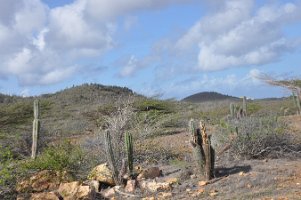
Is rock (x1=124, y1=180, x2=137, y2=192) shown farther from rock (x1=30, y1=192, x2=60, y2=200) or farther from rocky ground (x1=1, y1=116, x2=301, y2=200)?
rock (x1=30, y1=192, x2=60, y2=200)

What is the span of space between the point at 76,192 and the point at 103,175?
1.10 metres

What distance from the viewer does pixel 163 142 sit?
1784 centimetres

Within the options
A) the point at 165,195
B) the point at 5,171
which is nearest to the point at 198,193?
the point at 165,195

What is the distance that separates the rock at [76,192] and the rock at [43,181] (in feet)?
2.48

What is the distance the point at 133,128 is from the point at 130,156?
2682 millimetres

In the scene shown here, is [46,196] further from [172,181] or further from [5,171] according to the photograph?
[172,181]

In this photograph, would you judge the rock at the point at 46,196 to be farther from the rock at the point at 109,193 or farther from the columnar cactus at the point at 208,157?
the columnar cactus at the point at 208,157

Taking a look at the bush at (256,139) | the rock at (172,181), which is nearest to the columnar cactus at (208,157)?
the rock at (172,181)

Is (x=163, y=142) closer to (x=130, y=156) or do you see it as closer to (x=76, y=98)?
(x=130, y=156)

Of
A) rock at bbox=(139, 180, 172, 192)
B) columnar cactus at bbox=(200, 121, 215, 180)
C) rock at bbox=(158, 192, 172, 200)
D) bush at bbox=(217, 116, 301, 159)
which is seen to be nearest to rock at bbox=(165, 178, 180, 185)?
rock at bbox=(139, 180, 172, 192)

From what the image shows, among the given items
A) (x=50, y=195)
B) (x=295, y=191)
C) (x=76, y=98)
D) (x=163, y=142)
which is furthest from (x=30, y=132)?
(x=76, y=98)

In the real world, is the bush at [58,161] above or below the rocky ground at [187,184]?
above

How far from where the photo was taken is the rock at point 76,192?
35.7 feet

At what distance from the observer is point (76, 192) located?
11.0m
